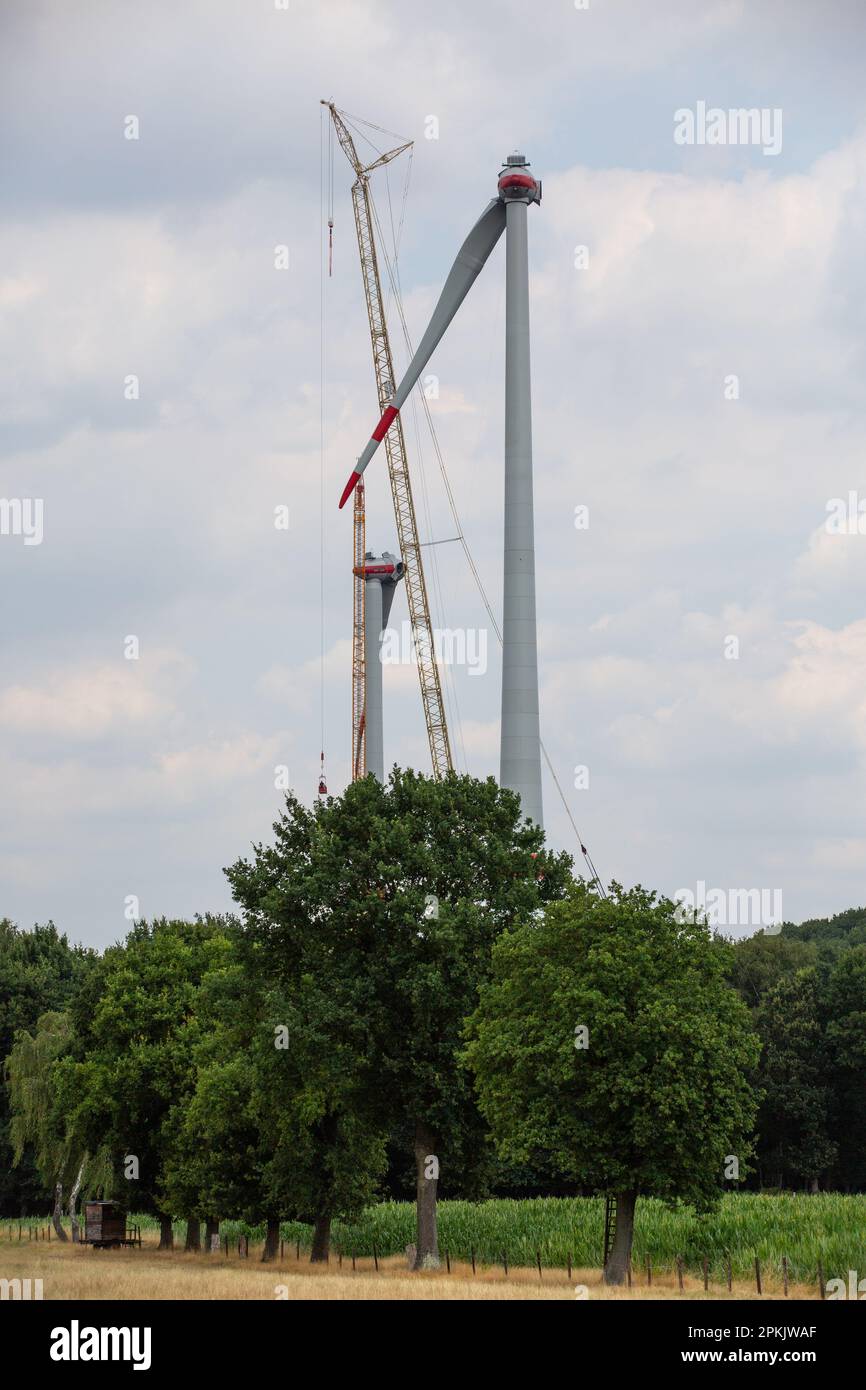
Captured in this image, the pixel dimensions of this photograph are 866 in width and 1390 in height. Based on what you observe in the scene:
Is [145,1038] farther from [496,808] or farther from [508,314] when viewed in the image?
[508,314]

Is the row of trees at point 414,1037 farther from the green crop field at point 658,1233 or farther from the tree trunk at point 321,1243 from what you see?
the green crop field at point 658,1233

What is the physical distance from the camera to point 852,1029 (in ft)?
445

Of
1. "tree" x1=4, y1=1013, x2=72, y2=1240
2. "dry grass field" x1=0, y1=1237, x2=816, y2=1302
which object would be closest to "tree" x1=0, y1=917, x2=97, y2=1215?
"tree" x1=4, y1=1013, x2=72, y2=1240

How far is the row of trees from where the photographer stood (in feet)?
194

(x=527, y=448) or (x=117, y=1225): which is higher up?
(x=527, y=448)

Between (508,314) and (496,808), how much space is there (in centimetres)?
5565

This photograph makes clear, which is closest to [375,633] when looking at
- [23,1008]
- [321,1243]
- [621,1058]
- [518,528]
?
[23,1008]

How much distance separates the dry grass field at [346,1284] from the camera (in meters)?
51.2

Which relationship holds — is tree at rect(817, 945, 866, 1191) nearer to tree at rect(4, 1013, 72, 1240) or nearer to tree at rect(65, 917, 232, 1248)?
tree at rect(65, 917, 232, 1248)

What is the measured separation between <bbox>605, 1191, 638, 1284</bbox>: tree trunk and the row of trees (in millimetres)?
120

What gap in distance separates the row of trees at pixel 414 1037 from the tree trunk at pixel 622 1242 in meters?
0.12

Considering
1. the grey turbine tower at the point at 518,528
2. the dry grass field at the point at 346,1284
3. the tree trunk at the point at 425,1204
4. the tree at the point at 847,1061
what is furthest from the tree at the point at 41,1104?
the tree at the point at 847,1061

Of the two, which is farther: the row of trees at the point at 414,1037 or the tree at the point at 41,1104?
the tree at the point at 41,1104
